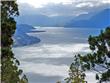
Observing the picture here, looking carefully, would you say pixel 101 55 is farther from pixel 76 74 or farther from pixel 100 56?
pixel 76 74

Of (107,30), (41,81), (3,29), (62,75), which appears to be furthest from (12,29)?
(62,75)

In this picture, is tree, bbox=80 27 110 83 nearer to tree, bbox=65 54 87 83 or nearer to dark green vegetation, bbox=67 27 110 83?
dark green vegetation, bbox=67 27 110 83

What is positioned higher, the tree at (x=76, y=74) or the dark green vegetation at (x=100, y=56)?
the dark green vegetation at (x=100, y=56)

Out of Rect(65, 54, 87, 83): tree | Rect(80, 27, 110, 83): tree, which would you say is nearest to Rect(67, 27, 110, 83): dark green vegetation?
Rect(80, 27, 110, 83): tree

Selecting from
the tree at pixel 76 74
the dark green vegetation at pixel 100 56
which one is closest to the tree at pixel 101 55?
the dark green vegetation at pixel 100 56

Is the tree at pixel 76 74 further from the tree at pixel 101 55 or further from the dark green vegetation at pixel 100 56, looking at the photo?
the tree at pixel 101 55

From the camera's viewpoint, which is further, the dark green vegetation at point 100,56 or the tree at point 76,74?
the tree at point 76,74

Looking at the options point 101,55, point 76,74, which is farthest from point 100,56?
point 76,74

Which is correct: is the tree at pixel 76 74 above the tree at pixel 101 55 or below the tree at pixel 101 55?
below
